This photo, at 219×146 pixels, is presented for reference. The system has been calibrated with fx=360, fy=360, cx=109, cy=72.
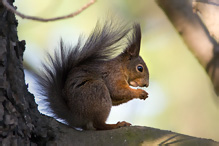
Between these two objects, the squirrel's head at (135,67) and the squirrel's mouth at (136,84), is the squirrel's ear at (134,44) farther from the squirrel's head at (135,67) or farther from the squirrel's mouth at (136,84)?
the squirrel's mouth at (136,84)

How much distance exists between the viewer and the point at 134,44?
2.38 meters

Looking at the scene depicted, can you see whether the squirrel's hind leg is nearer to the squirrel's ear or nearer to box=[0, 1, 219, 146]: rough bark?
box=[0, 1, 219, 146]: rough bark

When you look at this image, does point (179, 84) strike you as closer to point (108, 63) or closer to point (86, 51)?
point (108, 63)

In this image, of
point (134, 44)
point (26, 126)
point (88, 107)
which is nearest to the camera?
point (26, 126)

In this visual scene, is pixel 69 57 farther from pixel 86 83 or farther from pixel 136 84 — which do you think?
pixel 136 84

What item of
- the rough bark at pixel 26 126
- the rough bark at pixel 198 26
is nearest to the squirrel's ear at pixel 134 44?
the rough bark at pixel 198 26

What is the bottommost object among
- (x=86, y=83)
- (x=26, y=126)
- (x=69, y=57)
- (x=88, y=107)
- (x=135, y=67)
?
(x=26, y=126)

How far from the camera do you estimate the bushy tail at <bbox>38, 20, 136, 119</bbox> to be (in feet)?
6.05

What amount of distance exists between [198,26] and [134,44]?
2.42ft

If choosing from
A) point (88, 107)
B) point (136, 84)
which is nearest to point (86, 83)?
point (88, 107)

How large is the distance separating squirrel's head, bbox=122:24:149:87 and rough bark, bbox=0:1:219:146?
0.99 m

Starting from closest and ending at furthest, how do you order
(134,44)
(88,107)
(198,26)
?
(198,26), (88,107), (134,44)

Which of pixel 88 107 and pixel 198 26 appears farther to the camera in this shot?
pixel 88 107

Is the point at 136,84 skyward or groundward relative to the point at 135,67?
groundward
